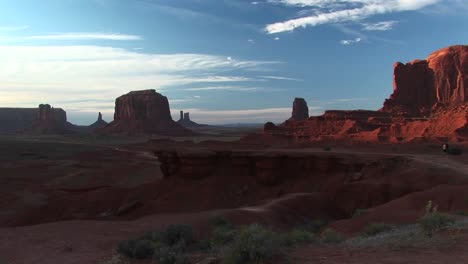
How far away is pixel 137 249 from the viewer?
9.09 metres

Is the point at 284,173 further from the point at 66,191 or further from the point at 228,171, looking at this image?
the point at 66,191

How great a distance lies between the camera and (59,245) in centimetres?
1175

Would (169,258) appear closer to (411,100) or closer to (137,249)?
(137,249)

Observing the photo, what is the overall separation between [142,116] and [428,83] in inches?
3691

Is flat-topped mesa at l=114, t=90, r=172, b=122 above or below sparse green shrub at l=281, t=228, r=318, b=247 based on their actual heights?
above

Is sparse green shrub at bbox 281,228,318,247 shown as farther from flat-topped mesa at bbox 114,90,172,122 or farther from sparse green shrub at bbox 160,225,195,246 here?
flat-topped mesa at bbox 114,90,172,122

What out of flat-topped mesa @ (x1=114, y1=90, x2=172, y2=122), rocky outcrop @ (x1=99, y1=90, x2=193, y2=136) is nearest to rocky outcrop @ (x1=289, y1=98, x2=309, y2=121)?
rocky outcrop @ (x1=99, y1=90, x2=193, y2=136)

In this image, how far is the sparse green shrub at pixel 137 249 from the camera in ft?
29.7

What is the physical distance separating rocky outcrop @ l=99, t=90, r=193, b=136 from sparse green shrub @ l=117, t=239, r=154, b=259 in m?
120

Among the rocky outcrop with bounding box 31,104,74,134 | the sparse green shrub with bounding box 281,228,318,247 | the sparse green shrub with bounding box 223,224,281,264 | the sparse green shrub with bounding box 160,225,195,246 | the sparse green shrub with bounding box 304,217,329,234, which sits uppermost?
the rocky outcrop with bounding box 31,104,74,134

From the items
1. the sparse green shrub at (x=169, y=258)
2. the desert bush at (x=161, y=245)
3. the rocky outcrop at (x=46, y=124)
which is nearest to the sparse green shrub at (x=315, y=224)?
the desert bush at (x=161, y=245)

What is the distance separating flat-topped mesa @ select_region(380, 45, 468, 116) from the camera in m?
69.4

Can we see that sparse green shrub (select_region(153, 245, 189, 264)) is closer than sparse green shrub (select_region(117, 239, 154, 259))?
Yes

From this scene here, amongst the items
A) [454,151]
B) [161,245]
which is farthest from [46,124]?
[161,245]
